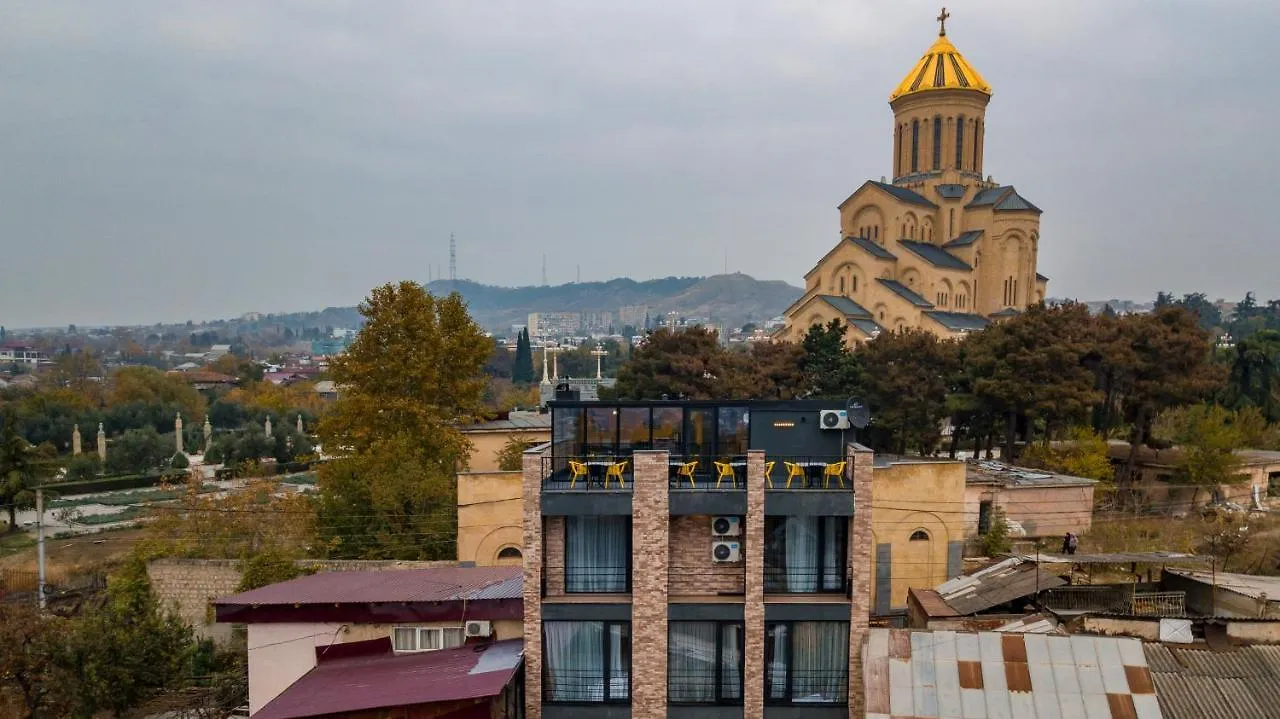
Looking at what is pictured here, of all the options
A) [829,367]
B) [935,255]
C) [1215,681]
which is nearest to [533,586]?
[1215,681]

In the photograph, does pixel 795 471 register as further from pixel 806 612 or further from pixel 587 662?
pixel 587 662

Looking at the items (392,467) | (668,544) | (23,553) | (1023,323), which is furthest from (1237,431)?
(23,553)

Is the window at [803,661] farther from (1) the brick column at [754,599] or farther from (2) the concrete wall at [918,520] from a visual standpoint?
(2) the concrete wall at [918,520]

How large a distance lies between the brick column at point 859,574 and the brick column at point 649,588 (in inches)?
116

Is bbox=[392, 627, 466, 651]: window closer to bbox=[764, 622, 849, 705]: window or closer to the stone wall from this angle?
bbox=[764, 622, 849, 705]: window

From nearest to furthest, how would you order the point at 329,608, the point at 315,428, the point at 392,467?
1. the point at 329,608
2. the point at 392,467
3. the point at 315,428

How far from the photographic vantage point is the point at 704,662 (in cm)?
1188

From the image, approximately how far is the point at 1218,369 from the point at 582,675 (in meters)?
29.1

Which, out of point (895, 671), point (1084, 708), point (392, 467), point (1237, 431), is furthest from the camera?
point (1237, 431)

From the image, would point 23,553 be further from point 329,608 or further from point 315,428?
point 329,608

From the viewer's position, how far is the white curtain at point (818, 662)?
11820mm

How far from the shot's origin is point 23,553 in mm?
28734

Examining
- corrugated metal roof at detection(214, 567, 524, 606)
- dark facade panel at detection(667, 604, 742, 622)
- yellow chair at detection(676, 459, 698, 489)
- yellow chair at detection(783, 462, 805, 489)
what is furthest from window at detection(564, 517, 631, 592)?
yellow chair at detection(783, 462, 805, 489)

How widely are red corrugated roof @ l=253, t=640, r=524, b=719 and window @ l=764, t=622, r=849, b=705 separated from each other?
4.09 meters
